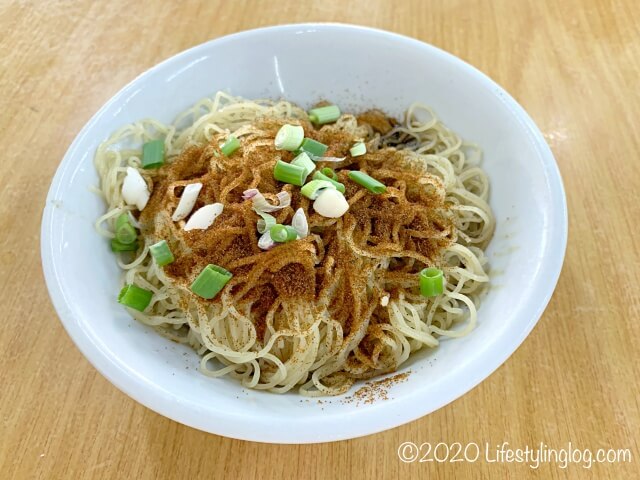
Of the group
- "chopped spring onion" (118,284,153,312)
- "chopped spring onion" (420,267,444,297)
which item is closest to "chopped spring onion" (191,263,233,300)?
"chopped spring onion" (118,284,153,312)

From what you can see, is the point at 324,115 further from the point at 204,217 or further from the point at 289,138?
the point at 204,217

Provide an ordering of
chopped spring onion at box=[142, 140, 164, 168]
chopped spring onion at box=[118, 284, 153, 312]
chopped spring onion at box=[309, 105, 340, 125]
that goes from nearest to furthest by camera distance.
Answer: chopped spring onion at box=[118, 284, 153, 312]
chopped spring onion at box=[142, 140, 164, 168]
chopped spring onion at box=[309, 105, 340, 125]

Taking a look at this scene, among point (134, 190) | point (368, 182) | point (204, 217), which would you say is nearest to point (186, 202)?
point (204, 217)

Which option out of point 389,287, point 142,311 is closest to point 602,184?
point 389,287

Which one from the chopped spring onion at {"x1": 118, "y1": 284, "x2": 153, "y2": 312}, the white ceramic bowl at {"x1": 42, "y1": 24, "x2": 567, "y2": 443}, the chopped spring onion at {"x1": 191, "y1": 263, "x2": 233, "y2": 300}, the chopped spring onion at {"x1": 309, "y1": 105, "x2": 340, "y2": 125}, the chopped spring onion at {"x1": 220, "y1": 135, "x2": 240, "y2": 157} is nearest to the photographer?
the white ceramic bowl at {"x1": 42, "y1": 24, "x2": 567, "y2": 443}

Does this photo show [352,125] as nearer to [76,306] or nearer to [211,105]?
[211,105]

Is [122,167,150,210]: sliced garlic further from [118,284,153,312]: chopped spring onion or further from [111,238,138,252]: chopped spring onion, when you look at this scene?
[118,284,153,312]: chopped spring onion

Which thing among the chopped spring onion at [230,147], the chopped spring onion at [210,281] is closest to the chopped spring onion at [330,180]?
the chopped spring onion at [230,147]
